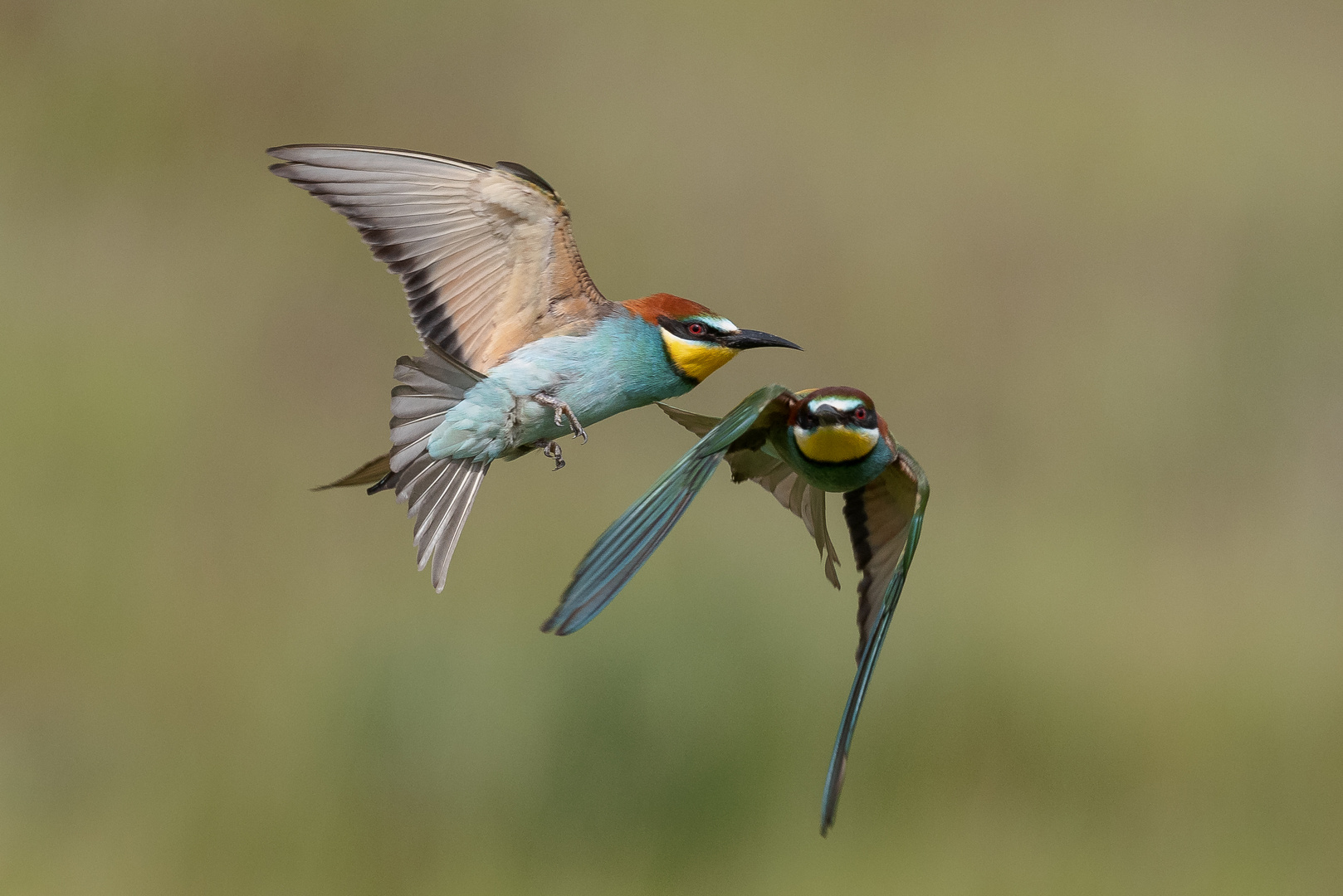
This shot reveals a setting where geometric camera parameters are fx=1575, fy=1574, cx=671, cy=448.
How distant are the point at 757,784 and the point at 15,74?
20.7 feet

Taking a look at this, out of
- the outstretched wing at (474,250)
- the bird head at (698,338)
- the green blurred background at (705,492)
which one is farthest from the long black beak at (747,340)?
the green blurred background at (705,492)

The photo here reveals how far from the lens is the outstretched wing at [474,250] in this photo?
85.1 inches

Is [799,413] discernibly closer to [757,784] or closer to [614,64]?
[757,784]

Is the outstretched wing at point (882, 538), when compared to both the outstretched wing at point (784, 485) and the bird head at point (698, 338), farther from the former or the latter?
the bird head at point (698, 338)

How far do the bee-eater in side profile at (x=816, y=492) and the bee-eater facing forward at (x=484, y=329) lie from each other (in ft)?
0.66

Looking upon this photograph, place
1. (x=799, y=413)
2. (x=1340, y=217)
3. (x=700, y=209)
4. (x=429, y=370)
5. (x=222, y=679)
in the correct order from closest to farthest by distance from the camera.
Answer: (x=799, y=413) < (x=429, y=370) < (x=222, y=679) < (x=700, y=209) < (x=1340, y=217)

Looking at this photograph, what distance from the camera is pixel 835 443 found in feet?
4.99

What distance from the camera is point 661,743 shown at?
4727mm

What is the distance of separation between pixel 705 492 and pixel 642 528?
A: 4.75 metres

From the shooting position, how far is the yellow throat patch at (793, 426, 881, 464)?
59.3 inches

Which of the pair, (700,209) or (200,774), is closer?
(200,774)

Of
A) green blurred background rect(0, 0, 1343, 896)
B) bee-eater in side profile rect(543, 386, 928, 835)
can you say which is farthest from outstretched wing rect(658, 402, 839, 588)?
green blurred background rect(0, 0, 1343, 896)

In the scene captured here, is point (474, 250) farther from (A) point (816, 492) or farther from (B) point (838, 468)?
(B) point (838, 468)

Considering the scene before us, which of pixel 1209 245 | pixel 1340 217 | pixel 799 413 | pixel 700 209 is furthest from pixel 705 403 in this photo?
pixel 799 413
